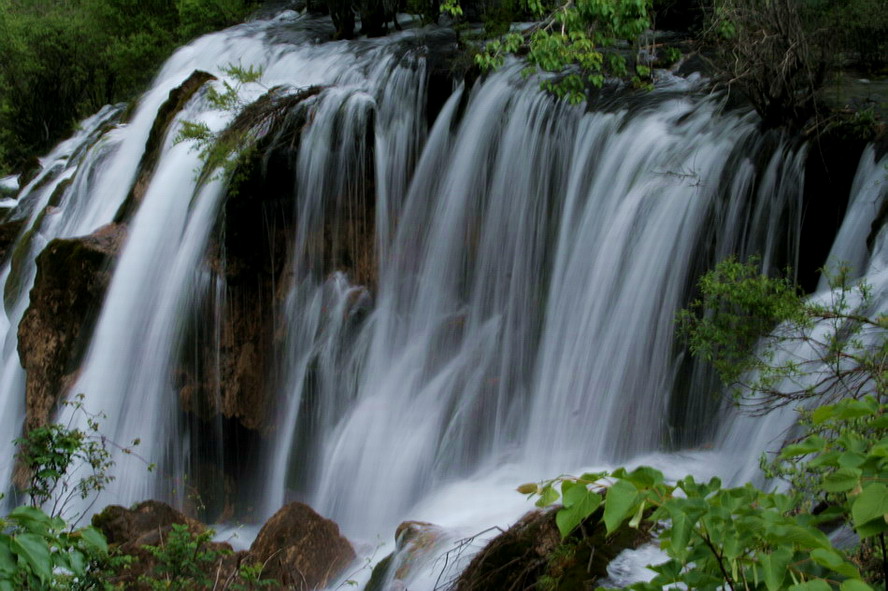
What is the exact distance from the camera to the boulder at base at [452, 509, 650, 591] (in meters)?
4.76

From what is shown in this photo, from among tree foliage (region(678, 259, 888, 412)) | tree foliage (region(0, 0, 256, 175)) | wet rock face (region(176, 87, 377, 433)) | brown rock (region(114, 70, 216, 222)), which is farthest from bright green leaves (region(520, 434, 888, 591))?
tree foliage (region(0, 0, 256, 175))

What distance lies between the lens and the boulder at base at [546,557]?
15.6 feet

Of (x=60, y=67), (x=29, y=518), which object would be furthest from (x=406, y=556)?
(x=60, y=67)

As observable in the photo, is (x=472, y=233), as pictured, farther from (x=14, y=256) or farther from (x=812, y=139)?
(x=14, y=256)

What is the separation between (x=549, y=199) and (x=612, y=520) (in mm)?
7369

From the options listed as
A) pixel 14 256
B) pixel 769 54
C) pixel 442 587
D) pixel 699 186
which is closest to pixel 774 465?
pixel 442 587

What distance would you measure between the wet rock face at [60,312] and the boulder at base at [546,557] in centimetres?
684

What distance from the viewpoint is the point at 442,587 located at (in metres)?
5.52

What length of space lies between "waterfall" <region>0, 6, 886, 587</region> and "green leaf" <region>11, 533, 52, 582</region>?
489 centimetres

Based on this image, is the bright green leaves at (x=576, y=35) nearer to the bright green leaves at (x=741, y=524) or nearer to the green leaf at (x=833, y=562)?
the bright green leaves at (x=741, y=524)

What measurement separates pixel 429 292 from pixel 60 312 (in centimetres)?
445

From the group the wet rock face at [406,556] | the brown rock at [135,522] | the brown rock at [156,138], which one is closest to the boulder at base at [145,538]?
the brown rock at [135,522]

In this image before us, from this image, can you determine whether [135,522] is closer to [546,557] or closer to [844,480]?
[546,557]

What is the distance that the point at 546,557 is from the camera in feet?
16.4
